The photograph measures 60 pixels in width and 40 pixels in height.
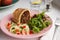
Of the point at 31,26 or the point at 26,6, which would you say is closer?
the point at 31,26

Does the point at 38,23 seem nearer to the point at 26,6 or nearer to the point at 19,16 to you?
the point at 19,16

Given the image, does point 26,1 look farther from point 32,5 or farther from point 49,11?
point 49,11

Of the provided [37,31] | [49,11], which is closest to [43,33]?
[37,31]

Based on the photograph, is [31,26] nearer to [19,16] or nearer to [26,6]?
[19,16]

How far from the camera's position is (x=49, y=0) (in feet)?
2.96

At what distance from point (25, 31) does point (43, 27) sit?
0.25 feet

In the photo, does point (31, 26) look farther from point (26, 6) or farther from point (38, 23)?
point (26, 6)

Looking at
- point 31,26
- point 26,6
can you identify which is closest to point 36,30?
point 31,26

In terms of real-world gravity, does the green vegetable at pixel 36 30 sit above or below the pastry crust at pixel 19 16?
below

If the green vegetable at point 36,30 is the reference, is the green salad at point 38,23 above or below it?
above

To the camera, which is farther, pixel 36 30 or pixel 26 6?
pixel 26 6

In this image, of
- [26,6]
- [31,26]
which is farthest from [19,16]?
[26,6]

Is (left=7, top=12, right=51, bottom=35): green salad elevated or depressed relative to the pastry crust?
depressed

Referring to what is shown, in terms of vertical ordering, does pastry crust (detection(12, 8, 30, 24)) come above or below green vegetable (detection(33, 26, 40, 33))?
above
